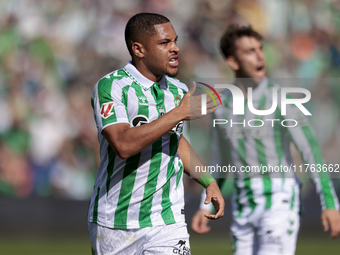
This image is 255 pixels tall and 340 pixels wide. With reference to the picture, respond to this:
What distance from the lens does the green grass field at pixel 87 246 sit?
278 inches

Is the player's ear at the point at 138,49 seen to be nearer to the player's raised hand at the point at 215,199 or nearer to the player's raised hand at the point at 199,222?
the player's raised hand at the point at 215,199

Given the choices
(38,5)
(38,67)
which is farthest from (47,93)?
(38,5)

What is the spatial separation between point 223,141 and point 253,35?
1.00 meters

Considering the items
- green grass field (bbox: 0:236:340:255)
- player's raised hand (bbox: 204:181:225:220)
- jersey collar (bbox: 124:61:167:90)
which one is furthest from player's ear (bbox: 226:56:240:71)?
green grass field (bbox: 0:236:340:255)

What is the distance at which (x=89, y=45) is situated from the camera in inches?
383

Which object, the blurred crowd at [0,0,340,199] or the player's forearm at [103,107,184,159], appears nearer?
the player's forearm at [103,107,184,159]

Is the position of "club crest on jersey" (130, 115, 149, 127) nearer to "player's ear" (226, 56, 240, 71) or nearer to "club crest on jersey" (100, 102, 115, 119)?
"club crest on jersey" (100, 102, 115, 119)

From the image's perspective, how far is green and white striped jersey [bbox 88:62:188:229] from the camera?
3184mm

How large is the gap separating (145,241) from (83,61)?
6.88 m

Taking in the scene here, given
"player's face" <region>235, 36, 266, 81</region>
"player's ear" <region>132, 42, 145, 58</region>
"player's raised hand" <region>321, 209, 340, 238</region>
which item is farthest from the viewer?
"player's face" <region>235, 36, 266, 81</region>

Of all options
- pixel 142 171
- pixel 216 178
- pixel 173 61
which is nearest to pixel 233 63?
pixel 216 178

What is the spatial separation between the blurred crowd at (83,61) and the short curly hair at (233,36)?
4.21 metres

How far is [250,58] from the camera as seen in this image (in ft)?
16.0

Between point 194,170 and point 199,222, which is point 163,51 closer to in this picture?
point 194,170
